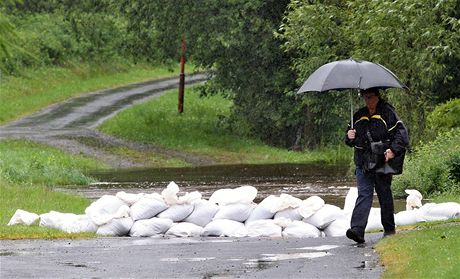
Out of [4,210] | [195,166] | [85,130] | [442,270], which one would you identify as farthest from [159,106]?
[442,270]

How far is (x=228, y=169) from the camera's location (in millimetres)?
34438

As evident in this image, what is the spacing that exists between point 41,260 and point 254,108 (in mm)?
28005

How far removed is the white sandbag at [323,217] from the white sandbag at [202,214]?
131 cm

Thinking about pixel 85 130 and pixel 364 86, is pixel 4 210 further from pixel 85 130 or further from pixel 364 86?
pixel 85 130

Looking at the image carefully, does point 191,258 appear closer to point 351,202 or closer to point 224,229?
point 224,229

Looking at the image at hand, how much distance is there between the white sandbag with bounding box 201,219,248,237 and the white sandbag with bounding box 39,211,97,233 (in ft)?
5.29

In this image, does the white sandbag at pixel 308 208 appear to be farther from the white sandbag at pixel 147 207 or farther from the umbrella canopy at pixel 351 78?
the umbrella canopy at pixel 351 78

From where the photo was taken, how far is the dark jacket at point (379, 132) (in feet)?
45.9

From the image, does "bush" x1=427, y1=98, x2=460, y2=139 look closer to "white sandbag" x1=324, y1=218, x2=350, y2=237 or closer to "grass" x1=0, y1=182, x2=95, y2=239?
"grass" x1=0, y1=182, x2=95, y2=239

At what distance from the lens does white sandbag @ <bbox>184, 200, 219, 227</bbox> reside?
16781mm

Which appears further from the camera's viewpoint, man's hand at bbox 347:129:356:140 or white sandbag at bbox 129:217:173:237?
white sandbag at bbox 129:217:173:237

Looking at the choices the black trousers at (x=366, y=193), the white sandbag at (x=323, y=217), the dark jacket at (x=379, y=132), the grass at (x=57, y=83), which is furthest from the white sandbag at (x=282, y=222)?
the grass at (x=57, y=83)

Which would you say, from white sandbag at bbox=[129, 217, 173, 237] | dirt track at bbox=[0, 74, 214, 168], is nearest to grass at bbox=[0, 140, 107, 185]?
dirt track at bbox=[0, 74, 214, 168]

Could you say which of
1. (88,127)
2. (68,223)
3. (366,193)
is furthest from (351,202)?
(88,127)
